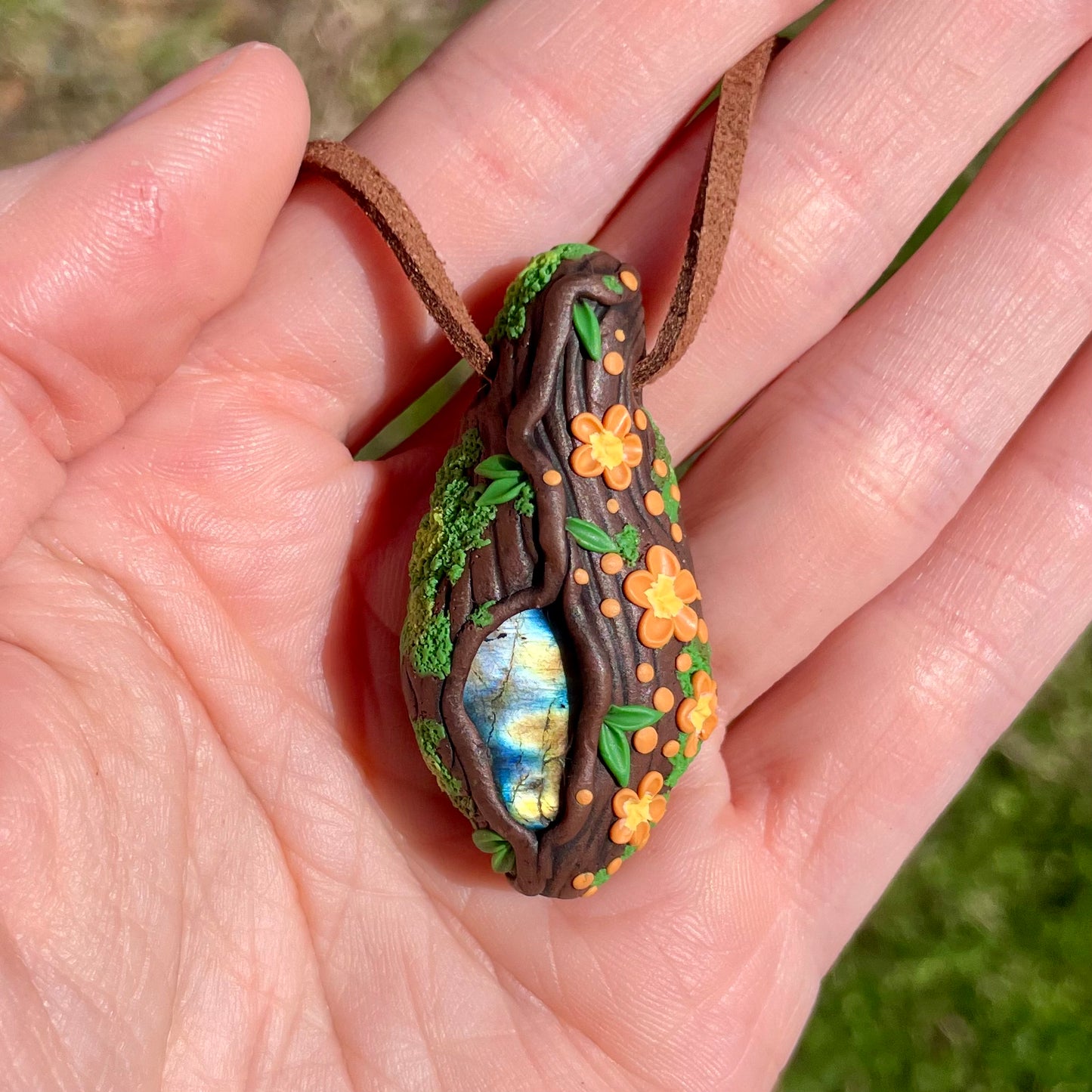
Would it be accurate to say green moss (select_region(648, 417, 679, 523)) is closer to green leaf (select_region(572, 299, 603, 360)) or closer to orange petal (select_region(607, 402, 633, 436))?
orange petal (select_region(607, 402, 633, 436))

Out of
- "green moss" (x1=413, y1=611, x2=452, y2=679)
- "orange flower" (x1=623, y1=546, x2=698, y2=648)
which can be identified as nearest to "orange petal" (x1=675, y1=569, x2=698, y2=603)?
"orange flower" (x1=623, y1=546, x2=698, y2=648)

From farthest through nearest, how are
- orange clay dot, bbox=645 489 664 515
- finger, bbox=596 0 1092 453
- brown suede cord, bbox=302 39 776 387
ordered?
1. finger, bbox=596 0 1092 453
2. brown suede cord, bbox=302 39 776 387
3. orange clay dot, bbox=645 489 664 515

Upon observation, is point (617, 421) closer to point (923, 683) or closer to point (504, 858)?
point (504, 858)

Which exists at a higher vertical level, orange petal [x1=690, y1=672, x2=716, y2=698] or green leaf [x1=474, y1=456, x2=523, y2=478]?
green leaf [x1=474, y1=456, x2=523, y2=478]

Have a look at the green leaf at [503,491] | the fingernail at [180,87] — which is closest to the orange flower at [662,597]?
the green leaf at [503,491]

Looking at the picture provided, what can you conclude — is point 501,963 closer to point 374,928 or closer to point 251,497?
point 374,928
